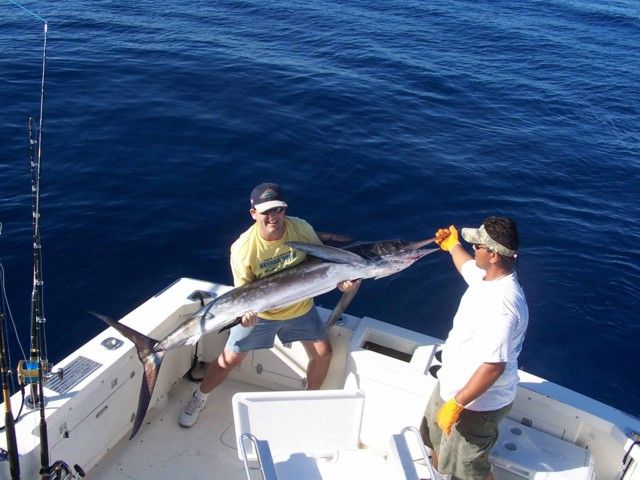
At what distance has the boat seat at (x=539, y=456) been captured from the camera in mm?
3352

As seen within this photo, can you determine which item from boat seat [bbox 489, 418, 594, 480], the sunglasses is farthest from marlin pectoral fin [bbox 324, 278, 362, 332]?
boat seat [bbox 489, 418, 594, 480]

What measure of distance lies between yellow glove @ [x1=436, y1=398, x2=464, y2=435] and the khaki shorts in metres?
0.14

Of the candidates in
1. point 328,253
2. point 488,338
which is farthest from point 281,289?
point 488,338

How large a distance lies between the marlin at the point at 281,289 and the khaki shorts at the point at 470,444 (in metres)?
0.91

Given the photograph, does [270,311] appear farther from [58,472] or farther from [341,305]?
[58,472]

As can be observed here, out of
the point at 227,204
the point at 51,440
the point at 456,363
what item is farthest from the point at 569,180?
the point at 51,440

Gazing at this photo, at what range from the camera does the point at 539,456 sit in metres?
3.45

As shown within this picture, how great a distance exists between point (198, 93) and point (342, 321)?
767 centimetres

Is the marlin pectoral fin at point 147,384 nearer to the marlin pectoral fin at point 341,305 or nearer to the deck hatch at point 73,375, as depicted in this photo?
the deck hatch at point 73,375

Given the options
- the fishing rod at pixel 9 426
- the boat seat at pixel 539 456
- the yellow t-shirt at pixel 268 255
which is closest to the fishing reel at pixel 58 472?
the fishing rod at pixel 9 426

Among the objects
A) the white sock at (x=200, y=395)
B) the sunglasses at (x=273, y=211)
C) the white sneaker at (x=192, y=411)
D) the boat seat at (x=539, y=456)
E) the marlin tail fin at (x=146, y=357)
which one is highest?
the sunglasses at (x=273, y=211)

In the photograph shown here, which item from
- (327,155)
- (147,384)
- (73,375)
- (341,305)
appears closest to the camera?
(73,375)

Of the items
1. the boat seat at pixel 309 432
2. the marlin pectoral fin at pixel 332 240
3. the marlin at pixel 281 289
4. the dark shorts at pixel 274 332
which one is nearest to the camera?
the boat seat at pixel 309 432

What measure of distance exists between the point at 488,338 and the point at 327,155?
645cm
